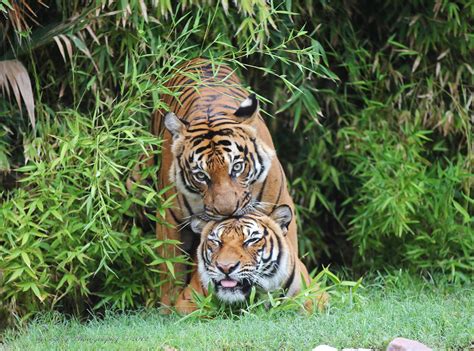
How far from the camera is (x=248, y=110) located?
6.30 metres

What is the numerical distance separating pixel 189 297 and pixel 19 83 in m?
1.66

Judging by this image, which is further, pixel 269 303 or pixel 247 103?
pixel 247 103

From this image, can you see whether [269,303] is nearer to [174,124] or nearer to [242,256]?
[242,256]

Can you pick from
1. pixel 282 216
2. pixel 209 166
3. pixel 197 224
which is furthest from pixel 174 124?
pixel 282 216

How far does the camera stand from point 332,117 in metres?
8.11

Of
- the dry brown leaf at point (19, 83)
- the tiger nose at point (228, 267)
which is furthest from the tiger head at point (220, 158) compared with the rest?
the dry brown leaf at point (19, 83)

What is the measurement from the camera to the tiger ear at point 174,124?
20.4 ft

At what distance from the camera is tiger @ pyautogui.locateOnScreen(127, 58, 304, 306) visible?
6082 mm

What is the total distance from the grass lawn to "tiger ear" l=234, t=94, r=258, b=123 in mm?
1207

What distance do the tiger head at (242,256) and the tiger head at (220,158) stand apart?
117 mm

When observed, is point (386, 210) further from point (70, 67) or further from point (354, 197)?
point (70, 67)

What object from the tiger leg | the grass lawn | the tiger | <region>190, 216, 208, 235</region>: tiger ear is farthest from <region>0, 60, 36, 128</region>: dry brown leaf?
the tiger leg

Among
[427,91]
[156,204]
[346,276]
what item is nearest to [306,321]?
[156,204]

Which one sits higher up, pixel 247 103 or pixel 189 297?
pixel 247 103
